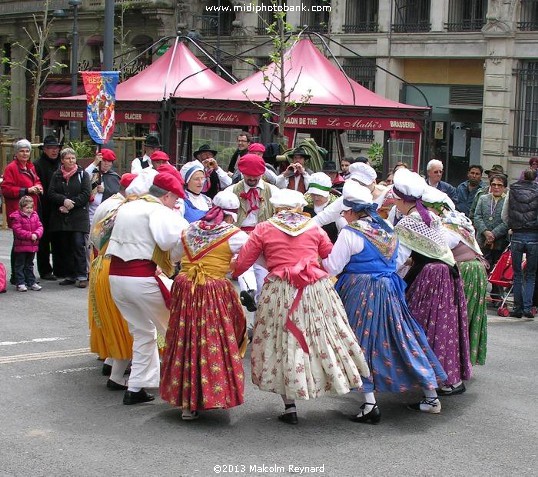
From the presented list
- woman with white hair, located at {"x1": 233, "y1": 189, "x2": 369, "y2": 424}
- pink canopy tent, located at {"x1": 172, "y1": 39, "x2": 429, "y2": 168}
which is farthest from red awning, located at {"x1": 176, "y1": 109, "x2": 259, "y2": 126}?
woman with white hair, located at {"x1": 233, "y1": 189, "x2": 369, "y2": 424}

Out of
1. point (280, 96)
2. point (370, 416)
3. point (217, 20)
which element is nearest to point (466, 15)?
point (217, 20)

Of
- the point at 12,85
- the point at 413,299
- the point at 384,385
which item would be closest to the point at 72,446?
the point at 384,385

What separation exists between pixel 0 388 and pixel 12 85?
3529 cm

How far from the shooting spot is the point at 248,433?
294 inches

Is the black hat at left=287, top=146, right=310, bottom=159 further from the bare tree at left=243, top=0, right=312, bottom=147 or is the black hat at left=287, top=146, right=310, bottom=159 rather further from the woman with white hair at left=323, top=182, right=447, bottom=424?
the bare tree at left=243, top=0, right=312, bottom=147

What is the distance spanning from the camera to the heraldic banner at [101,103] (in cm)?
1756

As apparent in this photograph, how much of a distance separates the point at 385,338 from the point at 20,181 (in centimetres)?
737

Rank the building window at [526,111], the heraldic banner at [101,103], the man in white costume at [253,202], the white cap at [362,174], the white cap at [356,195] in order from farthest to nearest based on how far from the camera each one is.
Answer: the building window at [526,111], the heraldic banner at [101,103], the man in white costume at [253,202], the white cap at [362,174], the white cap at [356,195]

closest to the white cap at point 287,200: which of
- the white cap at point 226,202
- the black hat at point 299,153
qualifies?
the white cap at point 226,202

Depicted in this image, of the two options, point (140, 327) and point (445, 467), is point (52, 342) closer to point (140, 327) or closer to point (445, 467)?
point (140, 327)

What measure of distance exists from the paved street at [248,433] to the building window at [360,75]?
21.1m

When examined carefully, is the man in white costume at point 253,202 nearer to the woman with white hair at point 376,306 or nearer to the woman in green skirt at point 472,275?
the woman in green skirt at point 472,275

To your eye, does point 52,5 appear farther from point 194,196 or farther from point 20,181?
point 194,196

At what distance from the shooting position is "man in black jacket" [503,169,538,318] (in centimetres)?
1270
